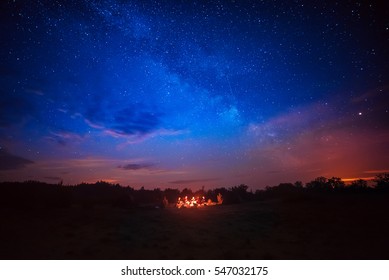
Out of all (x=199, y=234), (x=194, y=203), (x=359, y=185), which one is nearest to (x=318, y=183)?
(x=359, y=185)

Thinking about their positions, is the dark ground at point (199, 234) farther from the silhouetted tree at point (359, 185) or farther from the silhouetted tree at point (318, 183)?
the silhouetted tree at point (318, 183)

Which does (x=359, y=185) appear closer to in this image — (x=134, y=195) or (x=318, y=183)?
(x=318, y=183)

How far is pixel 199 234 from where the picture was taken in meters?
10.9

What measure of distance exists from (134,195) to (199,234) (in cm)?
2001

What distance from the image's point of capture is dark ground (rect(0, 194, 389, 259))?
8773 mm

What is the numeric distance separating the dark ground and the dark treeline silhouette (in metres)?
2.46

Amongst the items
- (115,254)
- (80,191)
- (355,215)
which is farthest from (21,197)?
(355,215)

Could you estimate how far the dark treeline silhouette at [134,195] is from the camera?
54.2ft

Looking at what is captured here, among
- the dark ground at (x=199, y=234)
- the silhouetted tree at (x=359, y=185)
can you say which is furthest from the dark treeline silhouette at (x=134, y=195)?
the dark ground at (x=199, y=234)

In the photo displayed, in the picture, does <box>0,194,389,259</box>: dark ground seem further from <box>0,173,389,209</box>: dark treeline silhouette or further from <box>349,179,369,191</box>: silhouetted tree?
<box>349,179,369,191</box>: silhouetted tree

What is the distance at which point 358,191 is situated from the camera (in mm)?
23766

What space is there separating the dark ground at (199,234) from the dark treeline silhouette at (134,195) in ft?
8.06

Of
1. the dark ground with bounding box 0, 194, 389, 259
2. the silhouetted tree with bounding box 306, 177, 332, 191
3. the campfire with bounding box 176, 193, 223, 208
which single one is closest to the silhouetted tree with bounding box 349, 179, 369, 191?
the silhouetted tree with bounding box 306, 177, 332, 191
